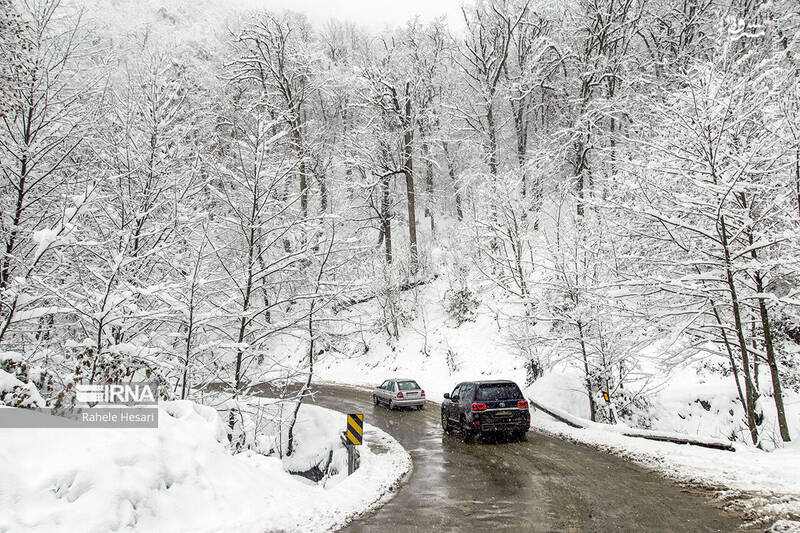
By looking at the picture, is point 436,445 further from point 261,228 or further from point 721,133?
point 721,133

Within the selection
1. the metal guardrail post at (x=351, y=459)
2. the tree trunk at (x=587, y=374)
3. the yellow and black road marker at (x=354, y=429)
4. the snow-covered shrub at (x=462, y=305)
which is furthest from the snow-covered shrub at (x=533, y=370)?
the yellow and black road marker at (x=354, y=429)

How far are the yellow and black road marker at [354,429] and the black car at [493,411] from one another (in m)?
3.64

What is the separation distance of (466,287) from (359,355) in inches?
352

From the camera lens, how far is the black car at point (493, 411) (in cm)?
1263

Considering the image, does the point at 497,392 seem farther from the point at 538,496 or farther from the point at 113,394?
the point at 113,394

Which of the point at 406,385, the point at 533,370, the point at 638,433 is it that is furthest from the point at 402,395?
the point at 638,433

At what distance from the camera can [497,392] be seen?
42.8 ft

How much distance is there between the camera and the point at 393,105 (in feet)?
99.8

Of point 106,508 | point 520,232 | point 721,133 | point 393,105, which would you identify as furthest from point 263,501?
point 393,105

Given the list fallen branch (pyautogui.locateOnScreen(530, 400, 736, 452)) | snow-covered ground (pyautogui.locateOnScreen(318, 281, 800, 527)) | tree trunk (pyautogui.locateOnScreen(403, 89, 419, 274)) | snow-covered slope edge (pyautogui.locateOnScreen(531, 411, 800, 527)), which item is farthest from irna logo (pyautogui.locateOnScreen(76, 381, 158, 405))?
tree trunk (pyautogui.locateOnScreen(403, 89, 419, 274))

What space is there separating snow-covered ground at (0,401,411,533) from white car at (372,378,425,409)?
38.1 ft

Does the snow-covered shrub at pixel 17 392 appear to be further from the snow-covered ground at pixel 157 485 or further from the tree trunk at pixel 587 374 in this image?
the tree trunk at pixel 587 374

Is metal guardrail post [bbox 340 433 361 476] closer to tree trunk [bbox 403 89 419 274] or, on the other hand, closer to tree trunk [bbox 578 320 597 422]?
tree trunk [bbox 578 320 597 422]

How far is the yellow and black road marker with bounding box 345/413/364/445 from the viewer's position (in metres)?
10.4
